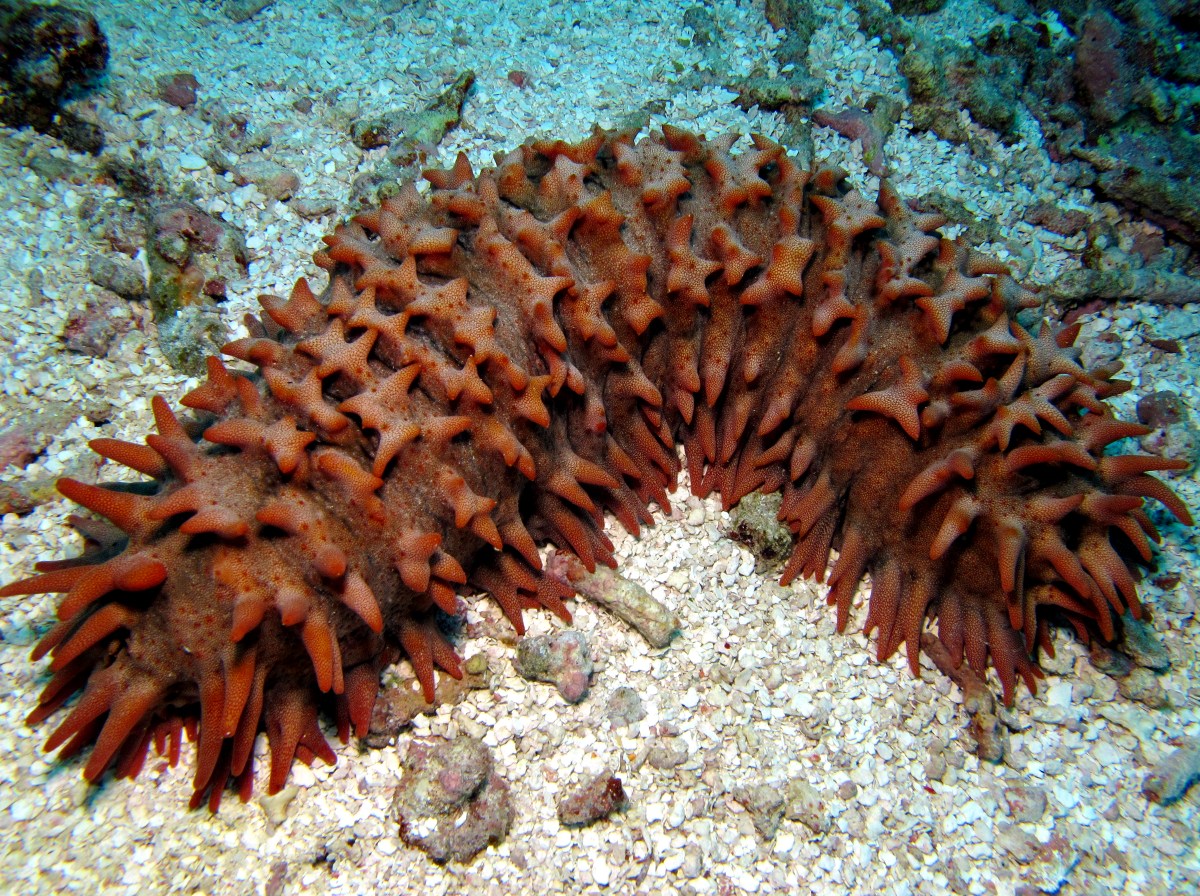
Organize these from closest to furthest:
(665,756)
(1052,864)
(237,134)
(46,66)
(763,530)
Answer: (1052,864)
(665,756)
(763,530)
(46,66)
(237,134)

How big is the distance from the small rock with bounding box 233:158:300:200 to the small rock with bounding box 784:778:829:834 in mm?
4094

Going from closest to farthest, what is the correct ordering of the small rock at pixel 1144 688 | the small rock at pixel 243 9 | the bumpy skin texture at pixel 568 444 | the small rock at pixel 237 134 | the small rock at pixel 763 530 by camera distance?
the bumpy skin texture at pixel 568 444, the small rock at pixel 1144 688, the small rock at pixel 763 530, the small rock at pixel 237 134, the small rock at pixel 243 9

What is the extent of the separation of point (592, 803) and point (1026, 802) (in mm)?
1730

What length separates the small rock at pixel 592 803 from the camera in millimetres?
2568

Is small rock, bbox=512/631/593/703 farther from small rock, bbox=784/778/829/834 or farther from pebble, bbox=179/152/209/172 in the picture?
pebble, bbox=179/152/209/172

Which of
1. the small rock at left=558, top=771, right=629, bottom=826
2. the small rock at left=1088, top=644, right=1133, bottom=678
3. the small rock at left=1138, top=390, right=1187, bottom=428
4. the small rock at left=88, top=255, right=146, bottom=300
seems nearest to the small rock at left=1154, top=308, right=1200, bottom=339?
the small rock at left=1138, top=390, right=1187, bottom=428

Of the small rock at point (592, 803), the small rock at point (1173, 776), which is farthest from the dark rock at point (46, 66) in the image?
the small rock at point (1173, 776)

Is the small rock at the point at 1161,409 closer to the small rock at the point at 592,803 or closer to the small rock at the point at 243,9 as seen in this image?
the small rock at the point at 592,803

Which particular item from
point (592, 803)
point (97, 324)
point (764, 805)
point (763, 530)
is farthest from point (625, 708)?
point (97, 324)

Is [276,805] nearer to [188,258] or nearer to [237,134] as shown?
[188,258]

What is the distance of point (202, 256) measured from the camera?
3.74m

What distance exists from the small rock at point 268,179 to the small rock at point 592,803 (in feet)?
12.0

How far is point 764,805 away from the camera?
267 centimetres

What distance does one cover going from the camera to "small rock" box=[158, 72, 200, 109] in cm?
438
